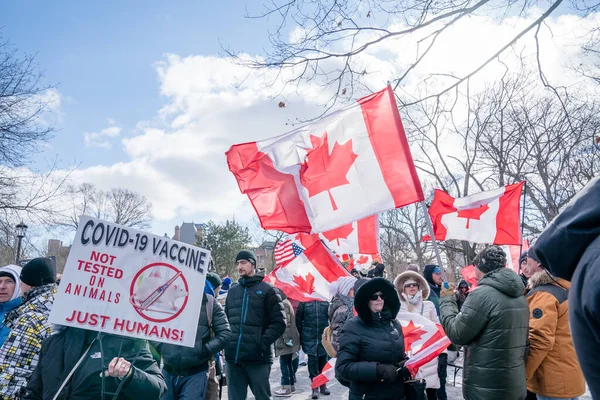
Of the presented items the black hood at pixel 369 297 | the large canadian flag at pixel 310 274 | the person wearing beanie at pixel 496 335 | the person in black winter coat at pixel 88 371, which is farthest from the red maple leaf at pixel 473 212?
the person in black winter coat at pixel 88 371

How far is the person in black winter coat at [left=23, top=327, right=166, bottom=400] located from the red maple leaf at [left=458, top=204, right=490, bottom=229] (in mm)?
6519

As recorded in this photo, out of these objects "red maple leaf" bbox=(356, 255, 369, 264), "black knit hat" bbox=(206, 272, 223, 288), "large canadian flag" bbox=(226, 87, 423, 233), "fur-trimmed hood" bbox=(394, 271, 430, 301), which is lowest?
"fur-trimmed hood" bbox=(394, 271, 430, 301)

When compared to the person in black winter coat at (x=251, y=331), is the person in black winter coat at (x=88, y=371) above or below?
below

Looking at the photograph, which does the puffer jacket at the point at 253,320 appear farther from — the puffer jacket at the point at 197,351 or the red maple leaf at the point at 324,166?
the red maple leaf at the point at 324,166

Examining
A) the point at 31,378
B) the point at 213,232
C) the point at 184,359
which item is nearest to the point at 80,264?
the point at 31,378

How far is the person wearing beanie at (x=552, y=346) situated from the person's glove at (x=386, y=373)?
4.23 ft

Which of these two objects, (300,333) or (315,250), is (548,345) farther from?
(300,333)

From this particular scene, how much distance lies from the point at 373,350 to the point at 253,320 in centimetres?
217

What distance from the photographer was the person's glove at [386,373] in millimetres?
3748

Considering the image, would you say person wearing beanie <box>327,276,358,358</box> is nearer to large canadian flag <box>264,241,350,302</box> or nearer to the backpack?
the backpack

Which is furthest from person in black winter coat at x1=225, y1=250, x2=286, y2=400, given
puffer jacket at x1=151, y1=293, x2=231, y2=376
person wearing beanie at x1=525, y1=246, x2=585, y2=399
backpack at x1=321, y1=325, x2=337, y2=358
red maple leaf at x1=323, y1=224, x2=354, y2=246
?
person wearing beanie at x1=525, y1=246, x2=585, y2=399

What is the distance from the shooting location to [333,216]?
4785 mm

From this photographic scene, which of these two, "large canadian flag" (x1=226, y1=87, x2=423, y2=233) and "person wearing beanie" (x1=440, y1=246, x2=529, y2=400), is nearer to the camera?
"person wearing beanie" (x1=440, y1=246, x2=529, y2=400)

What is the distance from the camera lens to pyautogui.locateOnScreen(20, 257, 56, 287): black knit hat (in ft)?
11.2
